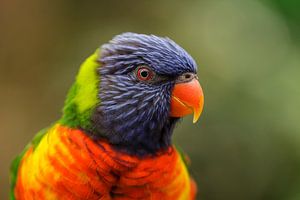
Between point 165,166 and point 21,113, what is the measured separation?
9.69 feet

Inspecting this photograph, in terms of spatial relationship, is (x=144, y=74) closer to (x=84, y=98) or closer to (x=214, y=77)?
(x=84, y=98)

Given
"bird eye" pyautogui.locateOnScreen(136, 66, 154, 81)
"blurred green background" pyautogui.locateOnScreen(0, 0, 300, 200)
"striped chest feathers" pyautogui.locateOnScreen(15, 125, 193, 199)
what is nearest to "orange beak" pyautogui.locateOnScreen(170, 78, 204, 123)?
"bird eye" pyautogui.locateOnScreen(136, 66, 154, 81)

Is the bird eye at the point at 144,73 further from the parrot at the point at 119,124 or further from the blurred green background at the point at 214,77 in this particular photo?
the blurred green background at the point at 214,77

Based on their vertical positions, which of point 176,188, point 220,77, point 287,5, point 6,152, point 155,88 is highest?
point 287,5

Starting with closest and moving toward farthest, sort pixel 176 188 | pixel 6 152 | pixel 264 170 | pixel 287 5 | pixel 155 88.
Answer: pixel 155 88
pixel 176 188
pixel 287 5
pixel 264 170
pixel 6 152

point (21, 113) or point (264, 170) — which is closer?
point (264, 170)

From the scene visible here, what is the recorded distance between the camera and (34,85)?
4852 mm

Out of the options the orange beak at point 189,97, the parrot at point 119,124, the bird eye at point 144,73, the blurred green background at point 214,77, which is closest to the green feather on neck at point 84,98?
the parrot at point 119,124

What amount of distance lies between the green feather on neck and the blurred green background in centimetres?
185

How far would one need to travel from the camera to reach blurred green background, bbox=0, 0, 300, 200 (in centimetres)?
383

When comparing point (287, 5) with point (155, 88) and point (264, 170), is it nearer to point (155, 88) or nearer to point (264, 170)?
point (264, 170)

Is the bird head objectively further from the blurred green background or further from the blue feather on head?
the blurred green background

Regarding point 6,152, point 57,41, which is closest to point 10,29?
point 57,41

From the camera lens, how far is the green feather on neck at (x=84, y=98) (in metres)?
2.09
